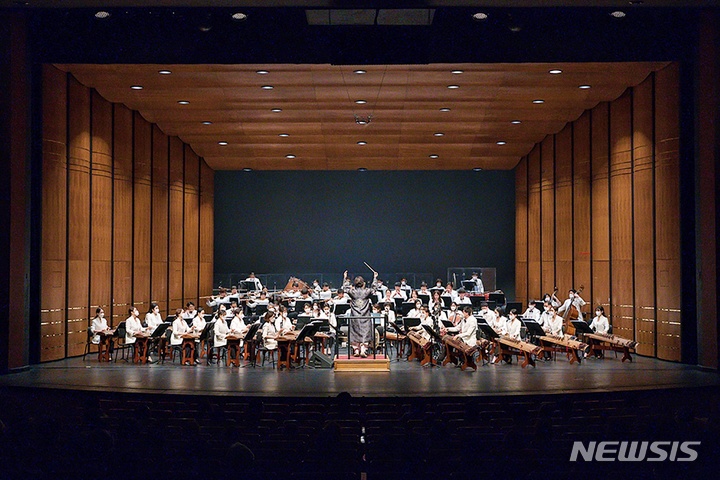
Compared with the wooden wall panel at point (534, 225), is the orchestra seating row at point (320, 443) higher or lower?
lower

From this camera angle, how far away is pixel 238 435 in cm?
763

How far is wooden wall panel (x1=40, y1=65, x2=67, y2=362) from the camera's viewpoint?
52.3ft

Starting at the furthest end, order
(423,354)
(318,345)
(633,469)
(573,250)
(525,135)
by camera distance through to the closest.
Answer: (525,135) → (573,250) → (318,345) → (423,354) → (633,469)

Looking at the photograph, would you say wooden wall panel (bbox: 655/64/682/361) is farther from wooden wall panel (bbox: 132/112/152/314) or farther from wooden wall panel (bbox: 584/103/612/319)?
wooden wall panel (bbox: 132/112/152/314)

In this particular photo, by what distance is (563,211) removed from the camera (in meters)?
22.5

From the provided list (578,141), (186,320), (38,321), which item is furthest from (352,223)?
(38,321)

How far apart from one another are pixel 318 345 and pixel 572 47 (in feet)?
33.5

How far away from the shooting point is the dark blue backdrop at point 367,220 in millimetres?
29531

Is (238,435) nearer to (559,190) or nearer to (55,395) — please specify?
(55,395)

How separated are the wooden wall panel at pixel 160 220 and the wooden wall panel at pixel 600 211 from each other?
1270 cm

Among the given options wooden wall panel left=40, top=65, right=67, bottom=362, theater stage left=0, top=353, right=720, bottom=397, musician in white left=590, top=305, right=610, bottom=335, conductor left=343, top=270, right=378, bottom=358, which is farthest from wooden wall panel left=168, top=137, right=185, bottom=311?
musician in white left=590, top=305, right=610, bottom=335

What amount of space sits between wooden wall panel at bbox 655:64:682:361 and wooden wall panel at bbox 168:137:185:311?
573 inches

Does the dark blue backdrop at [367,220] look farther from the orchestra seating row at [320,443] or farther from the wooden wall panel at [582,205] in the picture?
the orchestra seating row at [320,443]

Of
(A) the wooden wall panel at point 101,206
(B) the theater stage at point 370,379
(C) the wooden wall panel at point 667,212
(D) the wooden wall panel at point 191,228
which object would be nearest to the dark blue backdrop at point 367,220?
(D) the wooden wall panel at point 191,228
